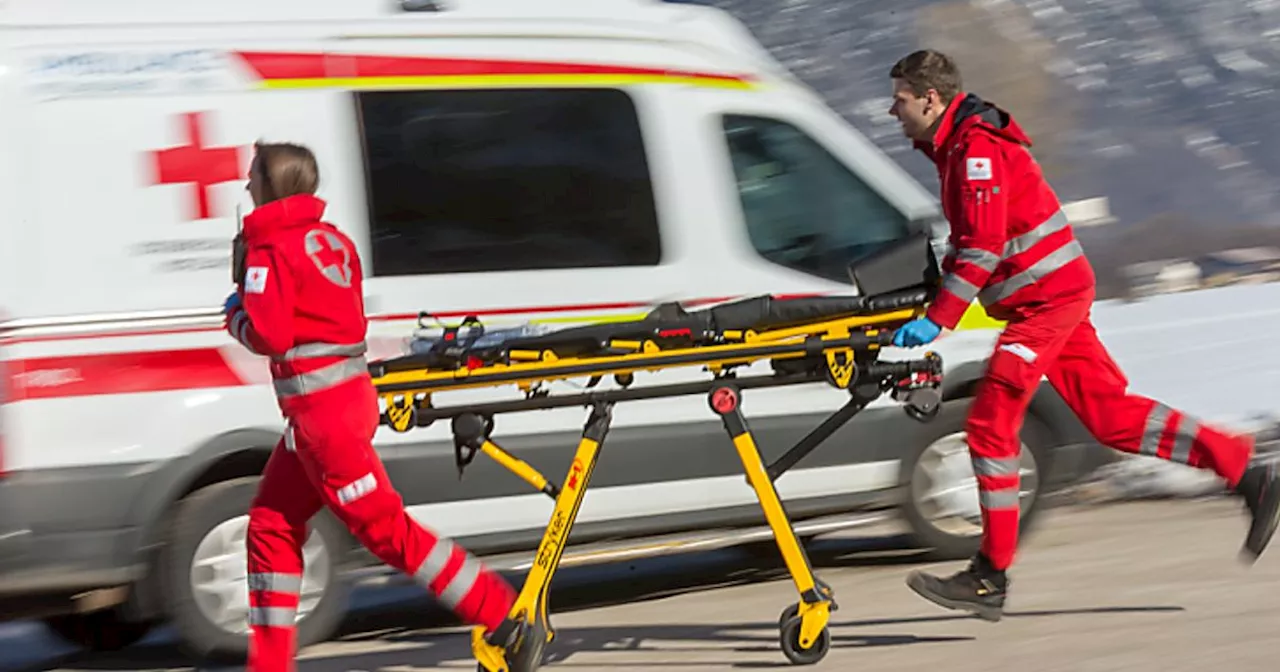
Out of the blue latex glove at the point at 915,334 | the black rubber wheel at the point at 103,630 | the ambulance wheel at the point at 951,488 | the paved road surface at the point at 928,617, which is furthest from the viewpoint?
the ambulance wheel at the point at 951,488

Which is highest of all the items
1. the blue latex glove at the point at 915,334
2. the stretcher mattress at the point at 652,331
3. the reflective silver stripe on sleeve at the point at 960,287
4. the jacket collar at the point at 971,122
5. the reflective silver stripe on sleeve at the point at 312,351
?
the jacket collar at the point at 971,122

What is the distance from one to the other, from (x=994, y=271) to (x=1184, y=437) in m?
0.87

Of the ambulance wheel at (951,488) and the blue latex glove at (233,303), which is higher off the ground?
the blue latex glove at (233,303)

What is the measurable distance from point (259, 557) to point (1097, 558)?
3.31 m

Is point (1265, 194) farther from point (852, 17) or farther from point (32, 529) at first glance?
point (32, 529)

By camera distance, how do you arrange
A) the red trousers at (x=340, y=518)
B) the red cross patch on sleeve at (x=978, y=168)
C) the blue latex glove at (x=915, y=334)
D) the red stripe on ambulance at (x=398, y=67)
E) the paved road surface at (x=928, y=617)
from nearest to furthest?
the red trousers at (x=340, y=518) → the blue latex glove at (x=915, y=334) → the red cross patch on sleeve at (x=978, y=168) → the paved road surface at (x=928, y=617) → the red stripe on ambulance at (x=398, y=67)

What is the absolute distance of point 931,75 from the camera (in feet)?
18.4

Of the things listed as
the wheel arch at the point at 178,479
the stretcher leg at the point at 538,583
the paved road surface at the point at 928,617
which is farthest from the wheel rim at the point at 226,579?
the stretcher leg at the point at 538,583

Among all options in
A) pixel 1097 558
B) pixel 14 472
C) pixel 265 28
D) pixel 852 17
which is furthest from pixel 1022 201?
pixel 852 17

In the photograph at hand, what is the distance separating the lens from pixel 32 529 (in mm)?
5824

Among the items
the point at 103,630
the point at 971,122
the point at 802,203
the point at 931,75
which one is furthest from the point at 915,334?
the point at 103,630

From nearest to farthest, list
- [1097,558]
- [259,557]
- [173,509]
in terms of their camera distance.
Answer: [259,557] < [173,509] < [1097,558]

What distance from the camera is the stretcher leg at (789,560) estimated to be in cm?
537

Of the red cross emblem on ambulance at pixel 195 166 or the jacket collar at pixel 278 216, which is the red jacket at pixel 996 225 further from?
the red cross emblem on ambulance at pixel 195 166
